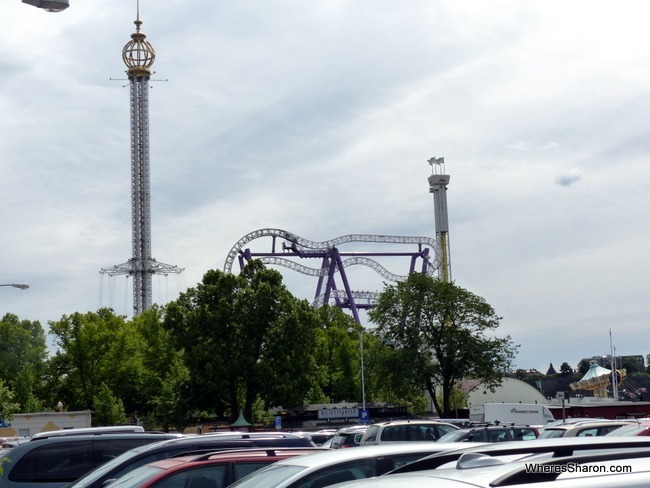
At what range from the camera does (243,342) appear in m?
62.2

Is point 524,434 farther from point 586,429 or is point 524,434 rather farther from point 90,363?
point 90,363

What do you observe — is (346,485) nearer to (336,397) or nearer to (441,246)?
(336,397)

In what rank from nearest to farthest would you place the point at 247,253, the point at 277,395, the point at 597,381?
the point at 277,395 < the point at 247,253 < the point at 597,381

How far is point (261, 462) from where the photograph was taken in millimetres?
10539

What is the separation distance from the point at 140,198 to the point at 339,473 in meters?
112

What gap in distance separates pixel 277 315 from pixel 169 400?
9199mm

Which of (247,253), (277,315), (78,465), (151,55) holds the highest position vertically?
(151,55)

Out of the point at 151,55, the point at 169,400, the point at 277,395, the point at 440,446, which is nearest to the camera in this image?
the point at 440,446

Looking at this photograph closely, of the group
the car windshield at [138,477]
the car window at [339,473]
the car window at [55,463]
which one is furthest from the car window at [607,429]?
the car window at [339,473]

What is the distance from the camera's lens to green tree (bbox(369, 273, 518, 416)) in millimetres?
61625

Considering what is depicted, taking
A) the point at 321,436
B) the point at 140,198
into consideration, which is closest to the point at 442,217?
the point at 140,198

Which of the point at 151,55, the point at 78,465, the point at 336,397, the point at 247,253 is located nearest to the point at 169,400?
the point at 336,397

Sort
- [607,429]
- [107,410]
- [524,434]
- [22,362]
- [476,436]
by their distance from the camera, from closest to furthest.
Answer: [607,429], [476,436], [524,434], [107,410], [22,362]

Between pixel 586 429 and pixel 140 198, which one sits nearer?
pixel 586 429
